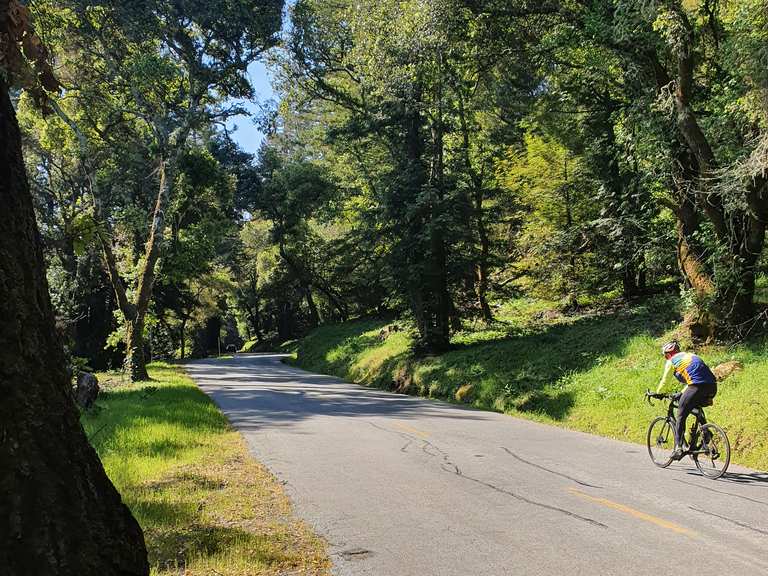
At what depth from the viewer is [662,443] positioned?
9.36 m

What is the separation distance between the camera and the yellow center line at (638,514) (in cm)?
585

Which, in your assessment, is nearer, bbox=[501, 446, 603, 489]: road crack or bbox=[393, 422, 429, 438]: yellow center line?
bbox=[501, 446, 603, 489]: road crack

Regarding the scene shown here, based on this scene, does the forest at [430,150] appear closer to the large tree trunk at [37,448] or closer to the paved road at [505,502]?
the large tree trunk at [37,448]

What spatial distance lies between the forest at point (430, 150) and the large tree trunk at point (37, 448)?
0.07ft

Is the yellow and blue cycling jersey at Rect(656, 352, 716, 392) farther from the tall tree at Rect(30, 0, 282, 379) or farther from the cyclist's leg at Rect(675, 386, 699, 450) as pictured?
the tall tree at Rect(30, 0, 282, 379)

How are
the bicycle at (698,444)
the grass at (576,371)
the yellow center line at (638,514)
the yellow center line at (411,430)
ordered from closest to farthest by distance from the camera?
the yellow center line at (638,514), the bicycle at (698,444), the grass at (576,371), the yellow center line at (411,430)

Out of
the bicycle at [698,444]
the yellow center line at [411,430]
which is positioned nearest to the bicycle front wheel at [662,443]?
the bicycle at [698,444]

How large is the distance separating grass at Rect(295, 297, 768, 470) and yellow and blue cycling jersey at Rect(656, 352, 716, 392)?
1707mm

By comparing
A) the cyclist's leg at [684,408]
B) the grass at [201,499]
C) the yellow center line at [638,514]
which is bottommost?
the yellow center line at [638,514]

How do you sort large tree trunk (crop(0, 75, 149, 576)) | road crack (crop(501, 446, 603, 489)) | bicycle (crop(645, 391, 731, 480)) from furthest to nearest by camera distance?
bicycle (crop(645, 391, 731, 480)) → road crack (crop(501, 446, 603, 489)) → large tree trunk (crop(0, 75, 149, 576))

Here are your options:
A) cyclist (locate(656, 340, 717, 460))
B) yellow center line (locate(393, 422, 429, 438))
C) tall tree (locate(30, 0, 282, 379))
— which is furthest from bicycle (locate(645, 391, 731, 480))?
tall tree (locate(30, 0, 282, 379))

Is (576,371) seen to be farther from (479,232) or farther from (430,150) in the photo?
(430,150)

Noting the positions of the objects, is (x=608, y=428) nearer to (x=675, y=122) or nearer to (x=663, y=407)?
(x=663, y=407)

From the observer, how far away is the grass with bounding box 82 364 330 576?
501 cm
